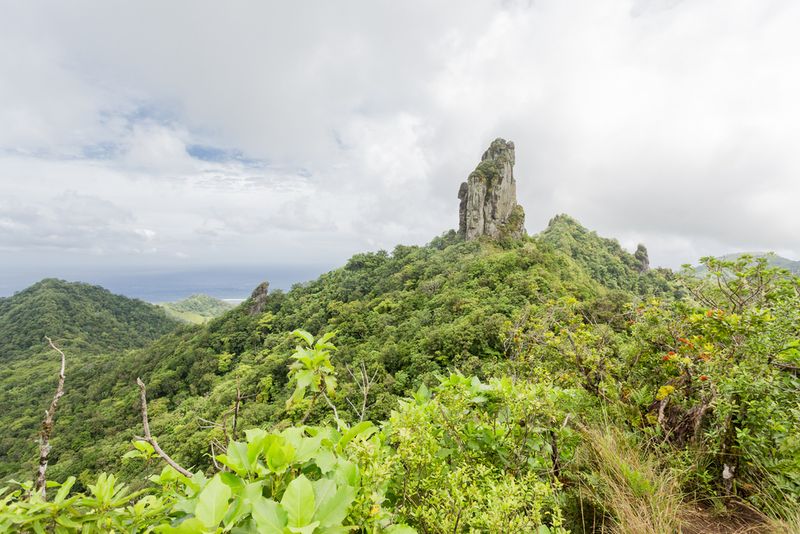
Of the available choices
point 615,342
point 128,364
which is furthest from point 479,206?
point 128,364

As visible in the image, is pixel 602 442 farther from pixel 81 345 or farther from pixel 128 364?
pixel 81 345

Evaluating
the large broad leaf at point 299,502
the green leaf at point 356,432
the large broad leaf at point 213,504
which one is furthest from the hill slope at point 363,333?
the large broad leaf at point 213,504

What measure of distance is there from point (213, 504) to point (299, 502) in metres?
0.26

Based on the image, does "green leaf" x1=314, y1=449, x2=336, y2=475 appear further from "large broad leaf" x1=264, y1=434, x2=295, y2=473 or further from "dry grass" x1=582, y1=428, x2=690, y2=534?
"dry grass" x1=582, y1=428, x2=690, y2=534

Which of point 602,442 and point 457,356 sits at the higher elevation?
point 602,442

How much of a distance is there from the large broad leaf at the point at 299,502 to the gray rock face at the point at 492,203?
42.0 metres

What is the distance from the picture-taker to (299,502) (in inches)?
42.7

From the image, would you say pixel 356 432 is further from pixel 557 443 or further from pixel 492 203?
pixel 492 203

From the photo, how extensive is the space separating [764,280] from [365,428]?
4.92 metres

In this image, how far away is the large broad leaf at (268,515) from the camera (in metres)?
1.04

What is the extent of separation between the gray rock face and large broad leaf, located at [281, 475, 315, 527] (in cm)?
4197

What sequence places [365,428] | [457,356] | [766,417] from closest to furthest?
[365,428] < [766,417] < [457,356]

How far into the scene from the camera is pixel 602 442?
92.0 inches

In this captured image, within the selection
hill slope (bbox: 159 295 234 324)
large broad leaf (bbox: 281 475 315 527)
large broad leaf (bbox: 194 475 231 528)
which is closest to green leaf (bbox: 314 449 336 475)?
large broad leaf (bbox: 281 475 315 527)
